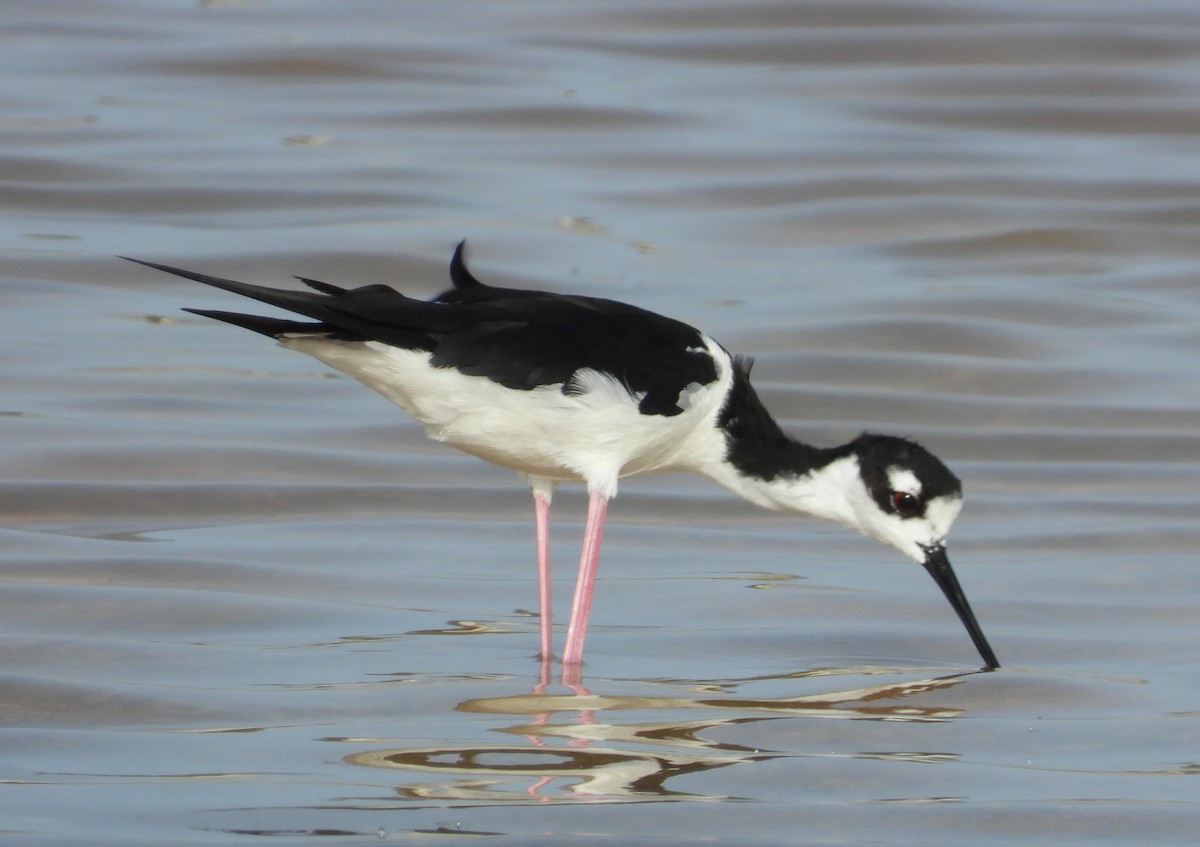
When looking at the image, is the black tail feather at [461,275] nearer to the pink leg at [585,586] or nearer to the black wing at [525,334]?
the black wing at [525,334]

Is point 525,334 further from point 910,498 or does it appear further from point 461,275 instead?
point 910,498

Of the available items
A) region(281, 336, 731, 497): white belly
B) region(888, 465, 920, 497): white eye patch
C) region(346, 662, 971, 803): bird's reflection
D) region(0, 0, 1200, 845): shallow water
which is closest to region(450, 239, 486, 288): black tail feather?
region(281, 336, 731, 497): white belly

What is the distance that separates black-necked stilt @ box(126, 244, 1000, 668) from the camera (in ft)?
19.8

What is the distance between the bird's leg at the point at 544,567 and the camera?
6340 millimetres

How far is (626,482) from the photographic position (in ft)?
28.9

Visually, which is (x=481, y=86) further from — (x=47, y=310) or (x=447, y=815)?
(x=447, y=815)

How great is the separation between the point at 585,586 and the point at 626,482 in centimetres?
232

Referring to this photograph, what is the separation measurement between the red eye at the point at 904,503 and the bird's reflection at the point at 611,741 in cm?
62

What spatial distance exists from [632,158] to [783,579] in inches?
290

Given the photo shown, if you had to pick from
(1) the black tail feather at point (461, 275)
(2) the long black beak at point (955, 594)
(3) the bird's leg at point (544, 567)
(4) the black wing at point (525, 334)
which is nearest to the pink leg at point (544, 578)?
(3) the bird's leg at point (544, 567)

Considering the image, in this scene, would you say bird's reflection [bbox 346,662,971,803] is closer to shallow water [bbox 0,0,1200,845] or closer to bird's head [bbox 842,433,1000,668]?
shallow water [bbox 0,0,1200,845]

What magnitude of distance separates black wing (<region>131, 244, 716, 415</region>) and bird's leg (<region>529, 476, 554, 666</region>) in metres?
0.61

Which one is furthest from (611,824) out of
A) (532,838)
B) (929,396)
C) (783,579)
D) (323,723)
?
(929,396)

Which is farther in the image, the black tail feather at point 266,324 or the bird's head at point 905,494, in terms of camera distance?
the bird's head at point 905,494
